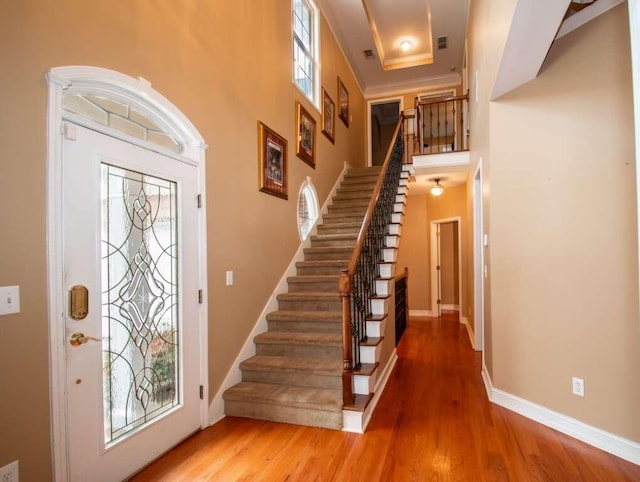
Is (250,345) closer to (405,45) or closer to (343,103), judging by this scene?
(343,103)

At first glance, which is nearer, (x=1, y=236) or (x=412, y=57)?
(x=1, y=236)

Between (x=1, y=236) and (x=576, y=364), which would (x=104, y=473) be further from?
(x=576, y=364)

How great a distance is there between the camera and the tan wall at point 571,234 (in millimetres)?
2396

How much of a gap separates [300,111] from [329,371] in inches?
131

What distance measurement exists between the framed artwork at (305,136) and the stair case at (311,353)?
49.5 inches

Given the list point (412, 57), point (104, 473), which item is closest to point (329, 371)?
point (104, 473)

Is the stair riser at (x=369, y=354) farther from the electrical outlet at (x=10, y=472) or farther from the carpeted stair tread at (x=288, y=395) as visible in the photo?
the electrical outlet at (x=10, y=472)

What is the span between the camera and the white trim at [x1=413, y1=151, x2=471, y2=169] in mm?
5394

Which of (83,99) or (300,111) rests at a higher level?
(300,111)

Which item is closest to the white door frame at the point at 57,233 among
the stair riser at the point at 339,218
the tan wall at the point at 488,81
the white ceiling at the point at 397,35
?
the tan wall at the point at 488,81

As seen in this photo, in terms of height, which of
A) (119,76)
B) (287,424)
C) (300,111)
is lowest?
(287,424)

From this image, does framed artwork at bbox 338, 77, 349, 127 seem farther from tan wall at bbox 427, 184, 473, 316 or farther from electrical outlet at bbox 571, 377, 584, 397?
electrical outlet at bbox 571, 377, 584, 397

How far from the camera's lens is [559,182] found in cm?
271

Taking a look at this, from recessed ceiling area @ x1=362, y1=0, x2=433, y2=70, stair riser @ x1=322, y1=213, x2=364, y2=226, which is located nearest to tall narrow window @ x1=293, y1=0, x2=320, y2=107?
recessed ceiling area @ x1=362, y1=0, x2=433, y2=70
